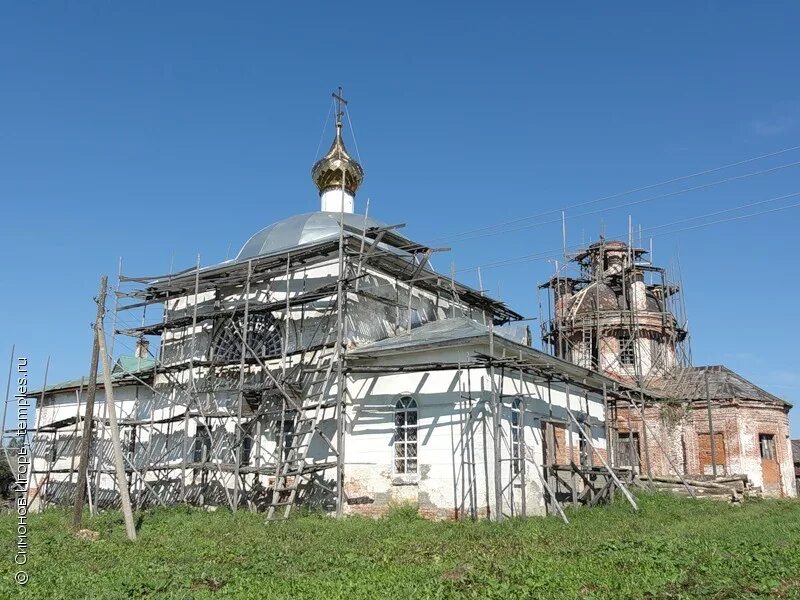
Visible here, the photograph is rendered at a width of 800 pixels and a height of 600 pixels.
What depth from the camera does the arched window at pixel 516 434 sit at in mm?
16766

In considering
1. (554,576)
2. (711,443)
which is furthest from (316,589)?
(711,443)

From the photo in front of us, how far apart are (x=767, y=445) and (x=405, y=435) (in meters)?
17.6

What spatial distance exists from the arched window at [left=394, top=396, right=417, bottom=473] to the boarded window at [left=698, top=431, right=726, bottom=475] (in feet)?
49.2

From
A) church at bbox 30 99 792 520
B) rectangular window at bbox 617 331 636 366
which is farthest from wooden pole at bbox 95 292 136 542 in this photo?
rectangular window at bbox 617 331 636 366

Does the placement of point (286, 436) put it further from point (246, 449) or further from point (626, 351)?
point (626, 351)

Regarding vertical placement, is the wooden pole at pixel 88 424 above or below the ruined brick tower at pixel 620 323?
below

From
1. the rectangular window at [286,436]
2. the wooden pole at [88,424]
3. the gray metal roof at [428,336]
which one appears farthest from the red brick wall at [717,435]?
the wooden pole at [88,424]

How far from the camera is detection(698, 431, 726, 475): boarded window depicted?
88.5 ft

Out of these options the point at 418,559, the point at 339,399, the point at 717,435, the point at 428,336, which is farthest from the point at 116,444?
the point at 717,435

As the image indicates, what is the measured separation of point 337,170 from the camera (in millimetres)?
24547

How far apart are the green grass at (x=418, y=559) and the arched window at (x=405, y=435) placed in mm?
1656

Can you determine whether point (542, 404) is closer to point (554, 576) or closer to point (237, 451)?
point (237, 451)

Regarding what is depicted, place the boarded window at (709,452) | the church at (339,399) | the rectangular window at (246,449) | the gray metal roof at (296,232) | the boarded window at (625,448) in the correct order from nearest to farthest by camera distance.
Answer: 1. the church at (339,399)
2. the rectangular window at (246,449)
3. the gray metal roof at (296,232)
4. the boarded window at (709,452)
5. the boarded window at (625,448)

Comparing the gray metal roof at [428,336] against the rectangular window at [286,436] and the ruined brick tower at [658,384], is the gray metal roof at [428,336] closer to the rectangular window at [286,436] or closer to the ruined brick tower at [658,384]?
the rectangular window at [286,436]
